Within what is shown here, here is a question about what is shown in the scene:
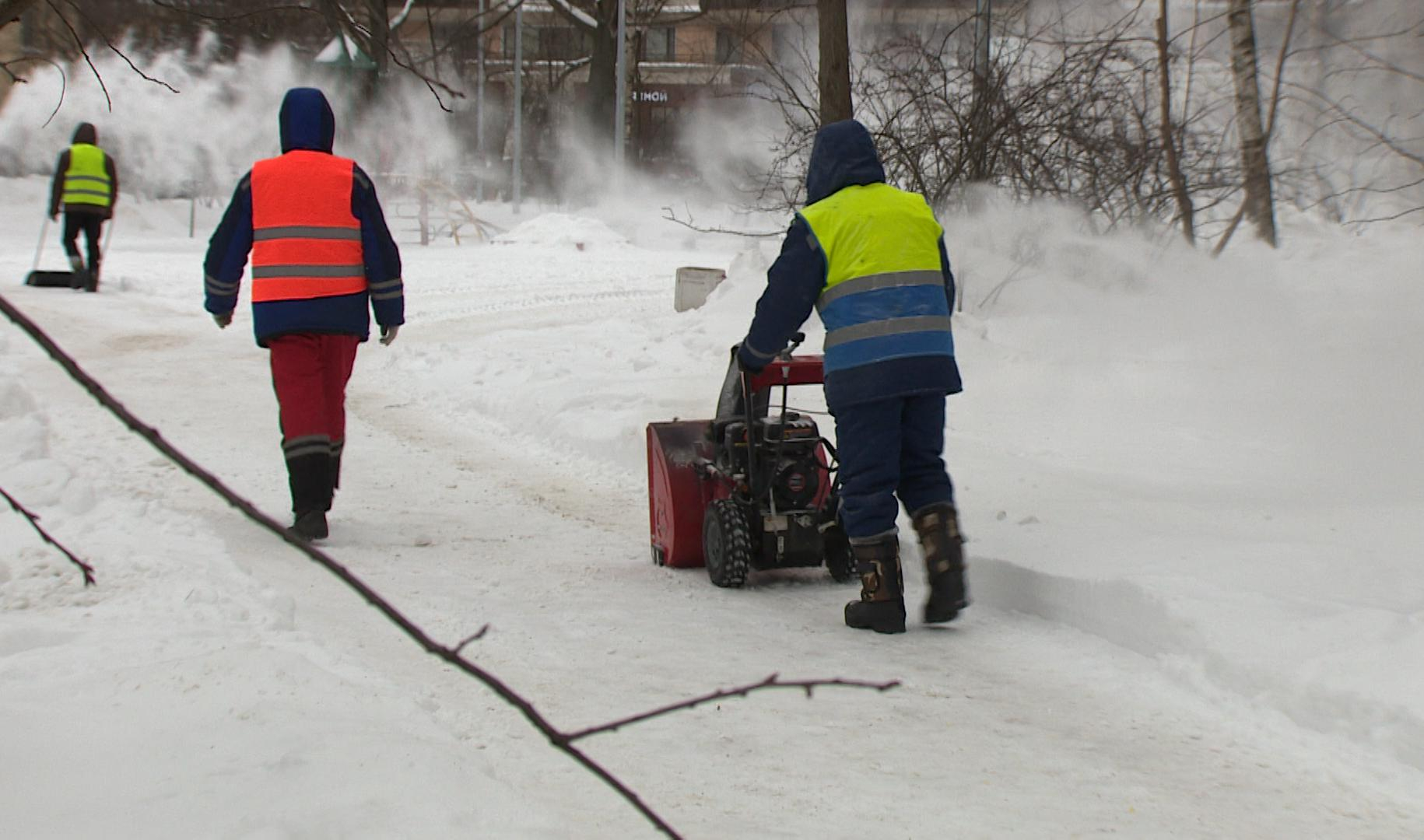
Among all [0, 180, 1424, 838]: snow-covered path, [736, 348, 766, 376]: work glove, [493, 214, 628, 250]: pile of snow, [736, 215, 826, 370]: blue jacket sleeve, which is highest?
[493, 214, 628, 250]: pile of snow

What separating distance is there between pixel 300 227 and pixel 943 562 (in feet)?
10.1

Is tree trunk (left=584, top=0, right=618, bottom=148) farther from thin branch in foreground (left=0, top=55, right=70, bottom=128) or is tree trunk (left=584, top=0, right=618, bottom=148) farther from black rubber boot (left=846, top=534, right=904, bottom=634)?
black rubber boot (left=846, top=534, right=904, bottom=634)

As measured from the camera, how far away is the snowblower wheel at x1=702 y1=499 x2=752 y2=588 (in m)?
5.10

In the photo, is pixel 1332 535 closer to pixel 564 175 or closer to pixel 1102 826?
pixel 1102 826

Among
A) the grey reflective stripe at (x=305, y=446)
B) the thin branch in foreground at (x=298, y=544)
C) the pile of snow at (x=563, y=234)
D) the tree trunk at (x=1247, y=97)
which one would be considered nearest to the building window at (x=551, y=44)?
the pile of snow at (x=563, y=234)

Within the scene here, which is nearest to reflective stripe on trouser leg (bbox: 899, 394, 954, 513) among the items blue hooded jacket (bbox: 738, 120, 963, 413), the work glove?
blue hooded jacket (bbox: 738, 120, 963, 413)

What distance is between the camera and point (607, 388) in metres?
9.59

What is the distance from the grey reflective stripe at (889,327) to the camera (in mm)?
4672

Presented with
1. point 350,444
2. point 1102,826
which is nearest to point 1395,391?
point 350,444

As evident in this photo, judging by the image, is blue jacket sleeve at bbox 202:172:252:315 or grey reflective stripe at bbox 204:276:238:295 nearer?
blue jacket sleeve at bbox 202:172:252:315

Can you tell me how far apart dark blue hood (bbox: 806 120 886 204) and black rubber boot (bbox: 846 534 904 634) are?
4.20ft

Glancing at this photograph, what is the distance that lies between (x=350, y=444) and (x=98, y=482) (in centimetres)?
206

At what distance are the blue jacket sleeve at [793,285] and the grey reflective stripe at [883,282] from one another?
0.26 feet

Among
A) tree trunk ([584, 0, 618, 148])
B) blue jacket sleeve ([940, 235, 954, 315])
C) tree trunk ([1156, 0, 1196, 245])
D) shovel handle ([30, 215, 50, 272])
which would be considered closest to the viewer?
blue jacket sleeve ([940, 235, 954, 315])
